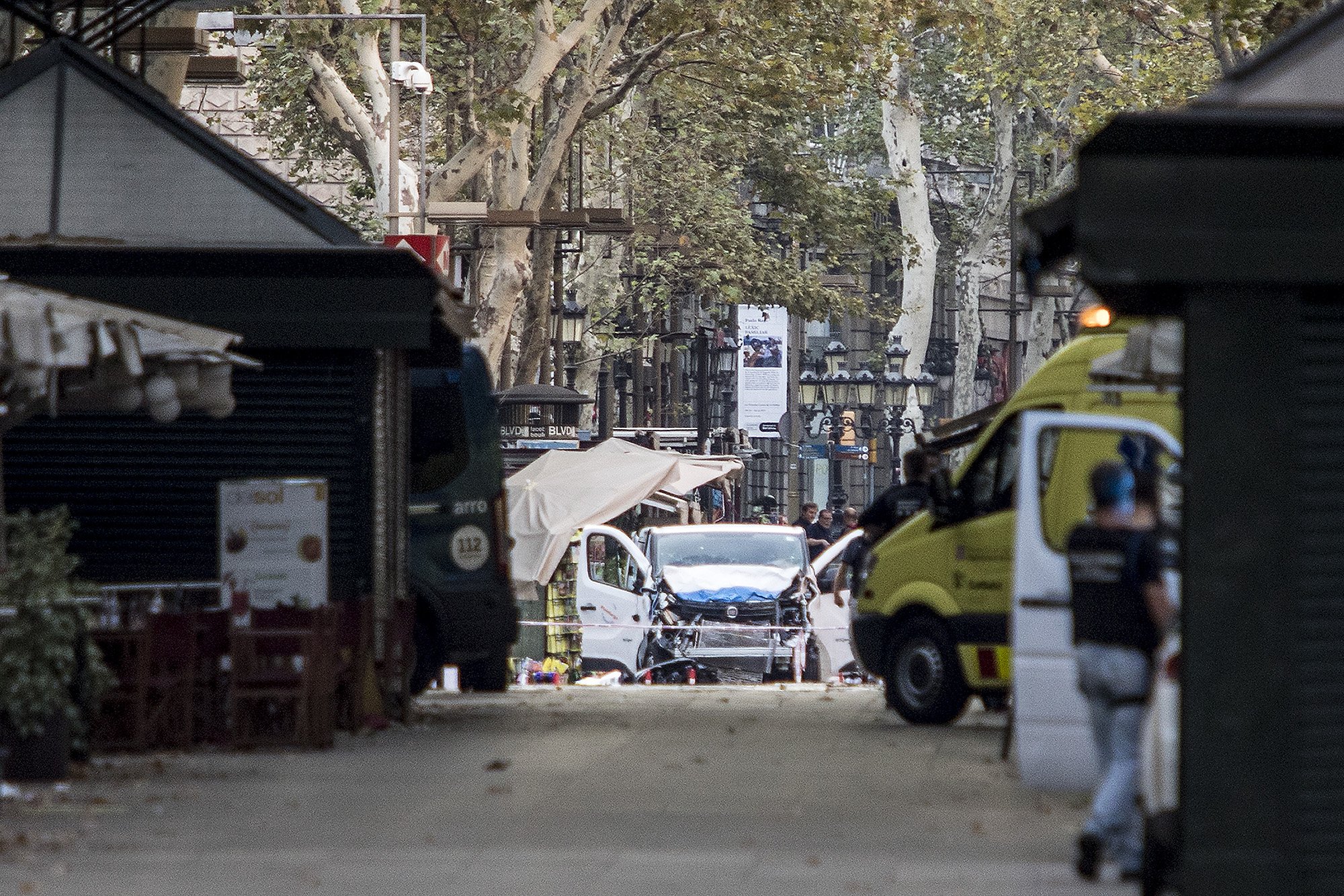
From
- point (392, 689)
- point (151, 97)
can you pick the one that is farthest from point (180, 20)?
point (392, 689)

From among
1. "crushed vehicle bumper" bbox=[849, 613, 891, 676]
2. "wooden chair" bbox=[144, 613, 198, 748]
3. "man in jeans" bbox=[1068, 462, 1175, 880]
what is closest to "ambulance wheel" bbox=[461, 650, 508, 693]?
"crushed vehicle bumper" bbox=[849, 613, 891, 676]

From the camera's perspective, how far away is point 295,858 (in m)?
8.88

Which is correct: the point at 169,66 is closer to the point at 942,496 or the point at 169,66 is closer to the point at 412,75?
the point at 412,75

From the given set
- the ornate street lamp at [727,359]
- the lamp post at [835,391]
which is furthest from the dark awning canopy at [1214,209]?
the ornate street lamp at [727,359]

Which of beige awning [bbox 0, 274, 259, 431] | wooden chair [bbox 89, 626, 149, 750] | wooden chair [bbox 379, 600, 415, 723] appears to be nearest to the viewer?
beige awning [bbox 0, 274, 259, 431]

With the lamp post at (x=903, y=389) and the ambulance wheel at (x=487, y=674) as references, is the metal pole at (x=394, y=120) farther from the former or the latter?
the lamp post at (x=903, y=389)

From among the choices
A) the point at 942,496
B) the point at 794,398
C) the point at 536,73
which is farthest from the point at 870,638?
the point at 794,398

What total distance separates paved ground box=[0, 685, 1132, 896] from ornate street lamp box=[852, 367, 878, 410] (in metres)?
33.8

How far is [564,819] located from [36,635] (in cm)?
276

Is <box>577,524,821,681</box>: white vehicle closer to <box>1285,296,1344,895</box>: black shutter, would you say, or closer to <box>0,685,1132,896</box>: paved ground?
<box>0,685,1132,896</box>: paved ground

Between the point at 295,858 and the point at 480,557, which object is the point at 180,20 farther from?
the point at 295,858

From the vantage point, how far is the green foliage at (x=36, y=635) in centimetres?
1073

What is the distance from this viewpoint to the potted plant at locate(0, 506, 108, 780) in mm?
10734

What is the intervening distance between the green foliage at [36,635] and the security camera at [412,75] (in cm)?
1480
